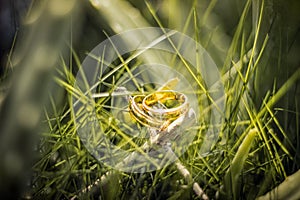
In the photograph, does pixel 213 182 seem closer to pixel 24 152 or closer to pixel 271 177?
pixel 271 177

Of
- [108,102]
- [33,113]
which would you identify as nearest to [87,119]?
[108,102]

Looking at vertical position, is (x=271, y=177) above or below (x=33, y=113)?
below

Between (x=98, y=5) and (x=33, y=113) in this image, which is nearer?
(x=33, y=113)
